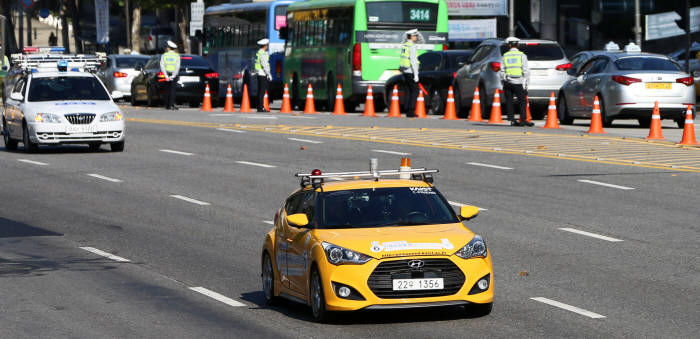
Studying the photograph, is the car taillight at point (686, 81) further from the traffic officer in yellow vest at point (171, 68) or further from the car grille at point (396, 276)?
the car grille at point (396, 276)

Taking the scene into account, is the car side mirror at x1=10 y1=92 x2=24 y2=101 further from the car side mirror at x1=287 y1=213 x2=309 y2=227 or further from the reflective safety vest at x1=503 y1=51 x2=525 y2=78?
the car side mirror at x1=287 y1=213 x2=309 y2=227

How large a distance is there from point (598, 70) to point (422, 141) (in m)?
5.02

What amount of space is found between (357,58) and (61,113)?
14.3 m

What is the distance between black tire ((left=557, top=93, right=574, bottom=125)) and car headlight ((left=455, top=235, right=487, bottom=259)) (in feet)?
68.5

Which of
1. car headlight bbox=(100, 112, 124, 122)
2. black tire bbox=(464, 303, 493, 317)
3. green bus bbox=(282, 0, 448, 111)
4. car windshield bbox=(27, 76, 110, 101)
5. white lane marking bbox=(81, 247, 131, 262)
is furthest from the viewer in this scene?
green bus bbox=(282, 0, 448, 111)

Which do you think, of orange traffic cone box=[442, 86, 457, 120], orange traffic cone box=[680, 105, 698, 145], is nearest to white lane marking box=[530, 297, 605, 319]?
orange traffic cone box=[680, 105, 698, 145]

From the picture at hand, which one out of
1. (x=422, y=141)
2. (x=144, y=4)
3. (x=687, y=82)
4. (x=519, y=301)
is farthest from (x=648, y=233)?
(x=144, y=4)

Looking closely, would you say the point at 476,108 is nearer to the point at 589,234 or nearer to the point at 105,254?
the point at 589,234

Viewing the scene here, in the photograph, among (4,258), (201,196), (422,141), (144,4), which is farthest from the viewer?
(144,4)

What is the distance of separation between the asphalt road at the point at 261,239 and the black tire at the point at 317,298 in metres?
0.13

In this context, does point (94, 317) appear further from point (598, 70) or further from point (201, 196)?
point (598, 70)

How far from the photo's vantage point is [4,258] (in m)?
14.6

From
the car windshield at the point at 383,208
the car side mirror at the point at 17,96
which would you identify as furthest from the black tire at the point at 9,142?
the car windshield at the point at 383,208

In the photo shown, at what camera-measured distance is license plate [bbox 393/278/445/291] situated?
33.3ft
